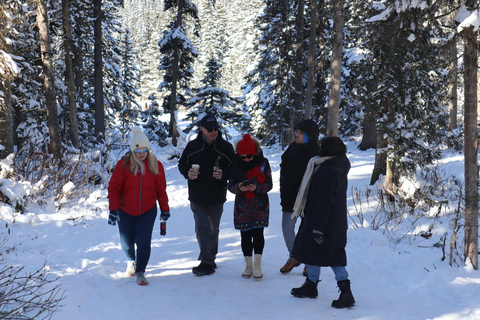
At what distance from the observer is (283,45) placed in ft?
79.9

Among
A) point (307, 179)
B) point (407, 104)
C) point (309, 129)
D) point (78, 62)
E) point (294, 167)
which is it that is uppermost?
point (78, 62)

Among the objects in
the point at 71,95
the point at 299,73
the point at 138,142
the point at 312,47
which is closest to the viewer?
the point at 138,142

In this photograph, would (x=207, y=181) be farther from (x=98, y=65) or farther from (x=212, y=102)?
(x=212, y=102)

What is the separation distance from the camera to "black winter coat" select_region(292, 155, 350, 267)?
167 inches

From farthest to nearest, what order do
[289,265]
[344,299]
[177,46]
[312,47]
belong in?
[177,46] → [312,47] → [289,265] → [344,299]

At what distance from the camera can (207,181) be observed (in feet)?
18.3

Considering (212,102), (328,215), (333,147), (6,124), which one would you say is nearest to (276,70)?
(212,102)

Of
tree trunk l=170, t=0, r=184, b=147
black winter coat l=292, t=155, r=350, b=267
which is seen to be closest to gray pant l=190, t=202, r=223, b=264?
black winter coat l=292, t=155, r=350, b=267

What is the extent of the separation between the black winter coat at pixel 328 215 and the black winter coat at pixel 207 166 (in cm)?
168

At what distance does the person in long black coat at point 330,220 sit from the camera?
13.9ft

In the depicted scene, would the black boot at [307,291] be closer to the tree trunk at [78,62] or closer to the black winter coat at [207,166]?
the black winter coat at [207,166]

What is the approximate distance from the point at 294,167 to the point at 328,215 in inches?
52.4

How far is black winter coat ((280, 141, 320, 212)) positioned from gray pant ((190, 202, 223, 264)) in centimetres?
109

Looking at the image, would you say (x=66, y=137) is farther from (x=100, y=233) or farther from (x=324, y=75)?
(x=324, y=75)
